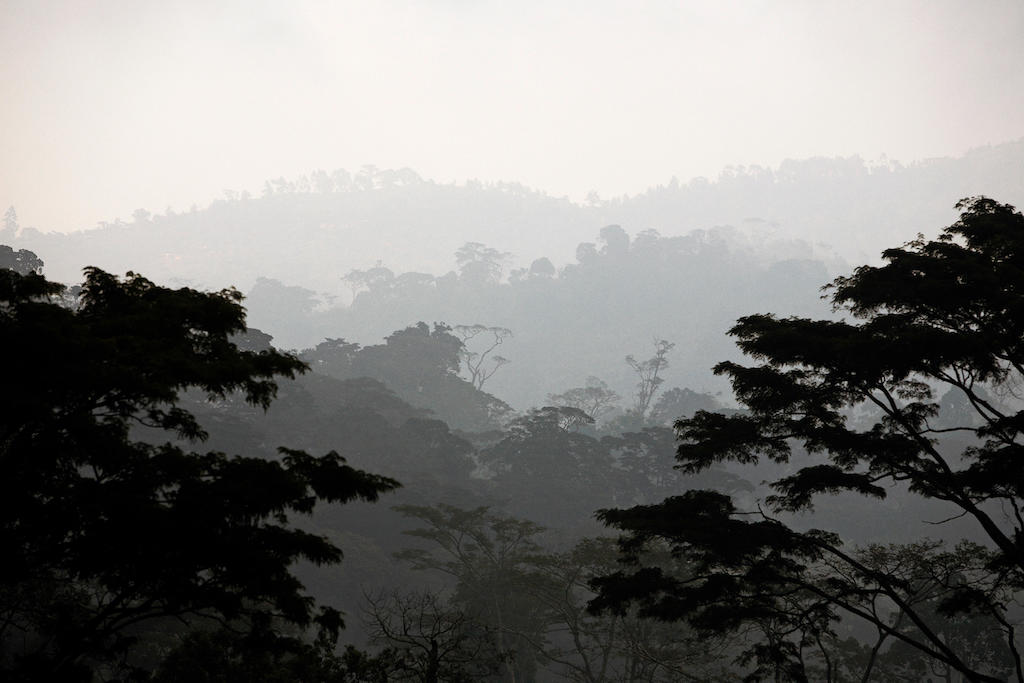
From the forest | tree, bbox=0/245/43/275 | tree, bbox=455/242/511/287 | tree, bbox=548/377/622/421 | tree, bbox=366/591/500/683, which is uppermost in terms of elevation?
tree, bbox=455/242/511/287

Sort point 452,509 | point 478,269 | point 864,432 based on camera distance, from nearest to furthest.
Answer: point 864,432, point 452,509, point 478,269

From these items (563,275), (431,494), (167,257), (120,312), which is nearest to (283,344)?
(563,275)

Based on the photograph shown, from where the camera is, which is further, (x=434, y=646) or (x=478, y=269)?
(x=478, y=269)

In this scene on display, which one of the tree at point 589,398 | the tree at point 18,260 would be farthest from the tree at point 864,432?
the tree at point 589,398

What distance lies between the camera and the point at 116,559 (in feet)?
24.6

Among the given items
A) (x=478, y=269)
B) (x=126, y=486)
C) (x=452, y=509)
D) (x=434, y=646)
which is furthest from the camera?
(x=478, y=269)

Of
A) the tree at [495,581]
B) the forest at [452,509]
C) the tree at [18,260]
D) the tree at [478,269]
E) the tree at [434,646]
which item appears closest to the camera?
the forest at [452,509]

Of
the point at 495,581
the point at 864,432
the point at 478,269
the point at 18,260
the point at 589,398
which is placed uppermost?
the point at 478,269

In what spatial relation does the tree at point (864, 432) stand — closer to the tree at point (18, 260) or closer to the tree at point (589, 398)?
the tree at point (18, 260)

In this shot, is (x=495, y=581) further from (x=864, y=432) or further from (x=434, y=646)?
(x=864, y=432)

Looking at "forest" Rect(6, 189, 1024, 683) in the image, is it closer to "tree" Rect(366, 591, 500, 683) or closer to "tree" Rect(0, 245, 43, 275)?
"tree" Rect(366, 591, 500, 683)

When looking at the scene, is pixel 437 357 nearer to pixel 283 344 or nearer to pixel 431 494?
pixel 431 494

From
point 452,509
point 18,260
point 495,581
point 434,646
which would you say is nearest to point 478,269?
point 18,260

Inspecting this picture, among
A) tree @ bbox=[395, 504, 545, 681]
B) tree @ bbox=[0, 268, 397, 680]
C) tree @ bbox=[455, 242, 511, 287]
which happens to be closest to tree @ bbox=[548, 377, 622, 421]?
tree @ bbox=[395, 504, 545, 681]
